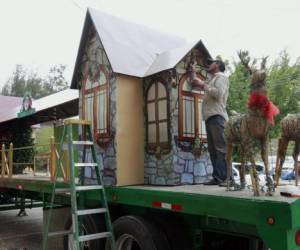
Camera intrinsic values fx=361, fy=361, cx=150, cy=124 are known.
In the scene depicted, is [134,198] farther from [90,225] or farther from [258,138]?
[258,138]

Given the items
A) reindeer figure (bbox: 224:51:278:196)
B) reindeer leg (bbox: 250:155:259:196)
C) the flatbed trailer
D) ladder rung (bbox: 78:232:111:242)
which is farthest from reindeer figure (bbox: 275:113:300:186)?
ladder rung (bbox: 78:232:111:242)

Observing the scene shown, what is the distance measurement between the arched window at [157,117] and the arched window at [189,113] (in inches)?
8.5

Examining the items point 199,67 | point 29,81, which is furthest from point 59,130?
point 29,81

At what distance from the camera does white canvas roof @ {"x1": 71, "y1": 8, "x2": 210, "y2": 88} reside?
5.39m

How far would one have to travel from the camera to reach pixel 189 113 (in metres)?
5.32

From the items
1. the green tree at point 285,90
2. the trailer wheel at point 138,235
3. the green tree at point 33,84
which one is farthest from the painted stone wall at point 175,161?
the green tree at point 33,84

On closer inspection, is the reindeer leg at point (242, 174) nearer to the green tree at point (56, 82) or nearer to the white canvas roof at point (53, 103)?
the white canvas roof at point (53, 103)

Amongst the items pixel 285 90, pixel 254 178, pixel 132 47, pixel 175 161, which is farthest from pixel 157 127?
pixel 285 90

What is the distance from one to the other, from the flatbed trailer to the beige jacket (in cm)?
108

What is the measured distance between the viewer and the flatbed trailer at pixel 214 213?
2.96 meters

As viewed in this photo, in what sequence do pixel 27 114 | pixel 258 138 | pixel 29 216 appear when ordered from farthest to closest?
pixel 29 216 < pixel 27 114 < pixel 258 138

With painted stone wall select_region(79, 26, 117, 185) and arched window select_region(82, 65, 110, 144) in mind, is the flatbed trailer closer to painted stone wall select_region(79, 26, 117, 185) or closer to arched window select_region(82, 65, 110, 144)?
painted stone wall select_region(79, 26, 117, 185)

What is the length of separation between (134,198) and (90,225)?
3.23 ft

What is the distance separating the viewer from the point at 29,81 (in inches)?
1976
